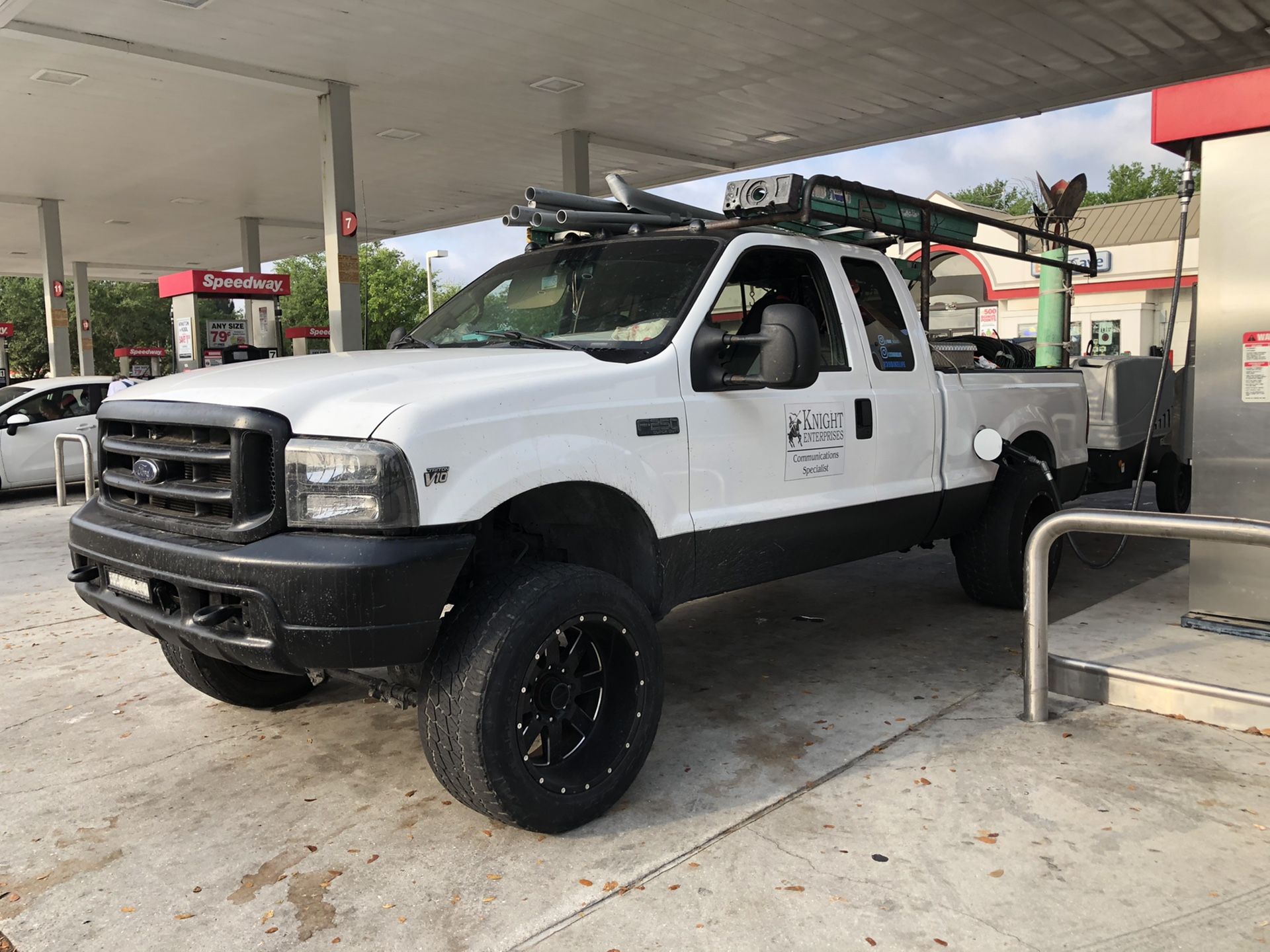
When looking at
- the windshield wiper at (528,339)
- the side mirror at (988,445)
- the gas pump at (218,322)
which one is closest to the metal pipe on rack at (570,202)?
the windshield wiper at (528,339)

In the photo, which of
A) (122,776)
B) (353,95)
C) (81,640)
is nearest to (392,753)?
(122,776)

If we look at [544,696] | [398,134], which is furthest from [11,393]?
[544,696]

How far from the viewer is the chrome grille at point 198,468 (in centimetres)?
310

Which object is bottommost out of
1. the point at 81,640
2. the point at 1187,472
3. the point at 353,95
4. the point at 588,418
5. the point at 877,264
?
the point at 81,640

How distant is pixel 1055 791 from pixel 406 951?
2307mm

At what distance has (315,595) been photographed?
9.59 feet

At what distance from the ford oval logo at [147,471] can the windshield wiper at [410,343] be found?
1416 millimetres

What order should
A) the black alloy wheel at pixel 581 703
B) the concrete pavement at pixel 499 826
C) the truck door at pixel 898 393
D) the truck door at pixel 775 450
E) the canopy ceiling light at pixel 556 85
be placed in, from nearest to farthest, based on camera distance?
1. the concrete pavement at pixel 499 826
2. the black alloy wheel at pixel 581 703
3. the truck door at pixel 775 450
4. the truck door at pixel 898 393
5. the canopy ceiling light at pixel 556 85

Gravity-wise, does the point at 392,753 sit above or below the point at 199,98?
below

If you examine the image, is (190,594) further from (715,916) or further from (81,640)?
(81,640)

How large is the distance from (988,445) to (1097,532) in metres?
1.70

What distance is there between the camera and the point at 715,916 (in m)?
2.87

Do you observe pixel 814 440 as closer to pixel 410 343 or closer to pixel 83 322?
pixel 410 343

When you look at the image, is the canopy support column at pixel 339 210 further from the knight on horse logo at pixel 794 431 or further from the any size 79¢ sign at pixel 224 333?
the knight on horse logo at pixel 794 431
